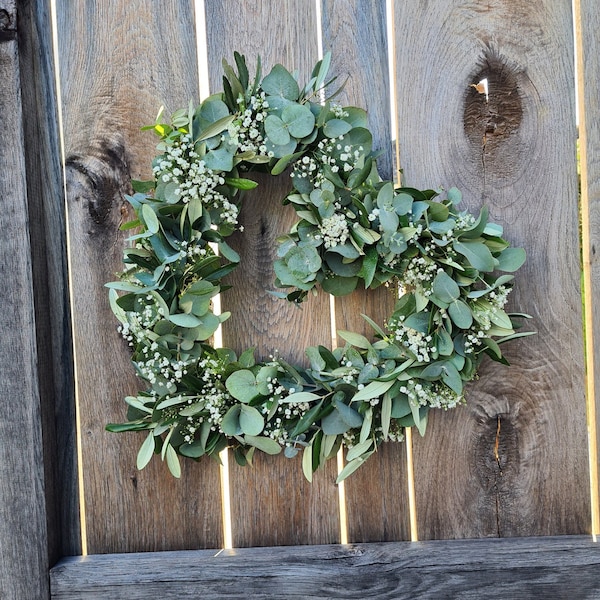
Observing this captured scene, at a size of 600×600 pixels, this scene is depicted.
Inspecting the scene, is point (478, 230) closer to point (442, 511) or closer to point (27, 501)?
point (442, 511)

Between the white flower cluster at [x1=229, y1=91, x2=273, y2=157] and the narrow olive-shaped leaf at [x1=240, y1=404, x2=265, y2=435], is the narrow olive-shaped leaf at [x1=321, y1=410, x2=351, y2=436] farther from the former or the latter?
the white flower cluster at [x1=229, y1=91, x2=273, y2=157]

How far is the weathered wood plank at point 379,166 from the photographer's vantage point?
3.48 feet

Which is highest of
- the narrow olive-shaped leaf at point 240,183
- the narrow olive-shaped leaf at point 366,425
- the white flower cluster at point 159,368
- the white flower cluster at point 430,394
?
the narrow olive-shaped leaf at point 240,183

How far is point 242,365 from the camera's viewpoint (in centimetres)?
101

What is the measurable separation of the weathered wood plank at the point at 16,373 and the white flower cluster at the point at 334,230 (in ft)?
1.78

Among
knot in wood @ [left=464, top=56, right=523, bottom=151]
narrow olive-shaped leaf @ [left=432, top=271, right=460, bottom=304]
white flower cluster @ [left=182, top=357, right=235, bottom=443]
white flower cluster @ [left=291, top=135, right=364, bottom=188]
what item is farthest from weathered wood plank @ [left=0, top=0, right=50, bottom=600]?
knot in wood @ [left=464, top=56, right=523, bottom=151]

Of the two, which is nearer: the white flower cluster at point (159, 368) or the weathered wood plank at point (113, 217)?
the white flower cluster at point (159, 368)

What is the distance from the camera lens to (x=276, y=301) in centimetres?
108

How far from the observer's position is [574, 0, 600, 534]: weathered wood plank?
1.05 meters

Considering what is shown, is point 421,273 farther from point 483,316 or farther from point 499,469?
point 499,469

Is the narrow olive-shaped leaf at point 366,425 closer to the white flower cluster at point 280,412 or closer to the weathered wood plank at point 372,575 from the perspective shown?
the white flower cluster at point 280,412

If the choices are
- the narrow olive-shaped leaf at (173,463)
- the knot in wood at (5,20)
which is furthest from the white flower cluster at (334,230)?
the knot in wood at (5,20)

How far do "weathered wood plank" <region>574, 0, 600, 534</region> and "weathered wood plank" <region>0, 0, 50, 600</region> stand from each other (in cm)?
104

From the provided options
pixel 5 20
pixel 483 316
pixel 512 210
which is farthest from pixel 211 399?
pixel 5 20
